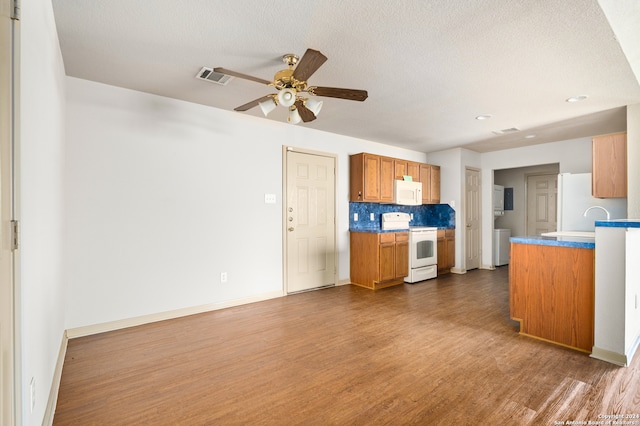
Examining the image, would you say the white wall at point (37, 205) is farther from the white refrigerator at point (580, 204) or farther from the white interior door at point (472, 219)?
the white interior door at point (472, 219)

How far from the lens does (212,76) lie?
292 centimetres

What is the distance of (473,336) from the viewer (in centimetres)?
294

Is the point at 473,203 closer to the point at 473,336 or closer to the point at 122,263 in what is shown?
the point at 473,336

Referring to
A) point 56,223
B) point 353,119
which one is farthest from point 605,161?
point 56,223

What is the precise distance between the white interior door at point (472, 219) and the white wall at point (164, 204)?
12.4ft

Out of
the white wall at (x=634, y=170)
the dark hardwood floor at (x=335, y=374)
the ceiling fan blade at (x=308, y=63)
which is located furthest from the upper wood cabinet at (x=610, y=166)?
the ceiling fan blade at (x=308, y=63)

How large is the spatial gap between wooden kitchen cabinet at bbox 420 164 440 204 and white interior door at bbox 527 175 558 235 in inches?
101

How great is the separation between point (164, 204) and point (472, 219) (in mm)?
5529

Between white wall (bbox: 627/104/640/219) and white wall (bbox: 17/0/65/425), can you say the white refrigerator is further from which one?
white wall (bbox: 17/0/65/425)

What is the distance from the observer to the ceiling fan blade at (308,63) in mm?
1985

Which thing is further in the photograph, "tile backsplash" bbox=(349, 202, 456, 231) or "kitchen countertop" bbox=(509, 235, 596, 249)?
"tile backsplash" bbox=(349, 202, 456, 231)

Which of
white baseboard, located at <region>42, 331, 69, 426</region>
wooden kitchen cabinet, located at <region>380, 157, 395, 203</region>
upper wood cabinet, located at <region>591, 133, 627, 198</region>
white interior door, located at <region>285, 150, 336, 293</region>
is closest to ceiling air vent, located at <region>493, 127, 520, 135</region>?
upper wood cabinet, located at <region>591, 133, 627, 198</region>

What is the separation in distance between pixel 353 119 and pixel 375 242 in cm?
179

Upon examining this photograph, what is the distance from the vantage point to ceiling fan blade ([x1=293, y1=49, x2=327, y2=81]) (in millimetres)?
1985
